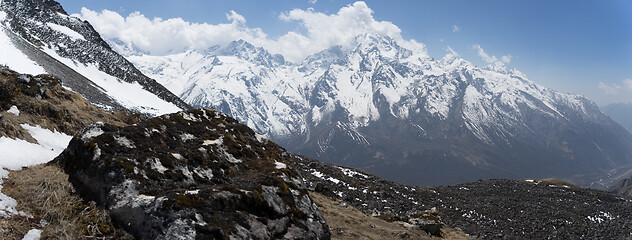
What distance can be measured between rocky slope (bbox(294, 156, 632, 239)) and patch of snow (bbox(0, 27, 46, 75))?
58.3 metres

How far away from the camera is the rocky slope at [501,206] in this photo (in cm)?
4706

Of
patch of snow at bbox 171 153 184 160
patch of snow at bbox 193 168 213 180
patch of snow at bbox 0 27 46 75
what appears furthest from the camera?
patch of snow at bbox 0 27 46 75

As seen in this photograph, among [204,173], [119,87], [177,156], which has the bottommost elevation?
[119,87]

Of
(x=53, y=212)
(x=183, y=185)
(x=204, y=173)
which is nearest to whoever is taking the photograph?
(x=53, y=212)

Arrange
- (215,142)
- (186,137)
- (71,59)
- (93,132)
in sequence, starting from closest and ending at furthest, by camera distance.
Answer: (93,132), (186,137), (215,142), (71,59)

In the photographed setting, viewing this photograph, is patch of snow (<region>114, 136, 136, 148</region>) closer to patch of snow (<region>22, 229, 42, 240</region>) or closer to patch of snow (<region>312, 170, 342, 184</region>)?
patch of snow (<region>22, 229, 42, 240</region>)

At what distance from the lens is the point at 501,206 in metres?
61.8

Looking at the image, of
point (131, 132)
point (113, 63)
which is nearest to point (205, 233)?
point (131, 132)

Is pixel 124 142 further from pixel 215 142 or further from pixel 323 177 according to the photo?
pixel 323 177

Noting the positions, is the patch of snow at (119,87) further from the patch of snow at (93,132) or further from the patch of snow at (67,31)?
the patch of snow at (93,132)

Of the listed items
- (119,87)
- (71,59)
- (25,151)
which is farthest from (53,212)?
(71,59)

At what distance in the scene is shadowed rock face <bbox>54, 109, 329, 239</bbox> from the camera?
9.50 m

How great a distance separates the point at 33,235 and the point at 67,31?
514 feet

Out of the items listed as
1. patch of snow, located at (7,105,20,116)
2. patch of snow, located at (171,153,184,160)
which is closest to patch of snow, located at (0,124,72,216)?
patch of snow, located at (7,105,20,116)
